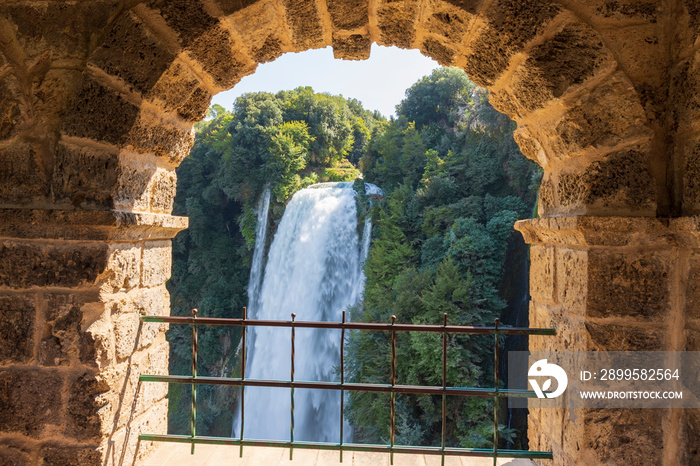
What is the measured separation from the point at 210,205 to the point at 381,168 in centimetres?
847

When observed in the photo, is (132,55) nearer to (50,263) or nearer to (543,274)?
(50,263)

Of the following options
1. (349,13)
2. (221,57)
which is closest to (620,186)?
(349,13)

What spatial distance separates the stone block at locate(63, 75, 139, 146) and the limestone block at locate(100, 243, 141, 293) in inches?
16.0

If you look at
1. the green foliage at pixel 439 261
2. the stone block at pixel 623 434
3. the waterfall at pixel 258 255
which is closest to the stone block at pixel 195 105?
the stone block at pixel 623 434

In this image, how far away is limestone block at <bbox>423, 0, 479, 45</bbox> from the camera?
150cm

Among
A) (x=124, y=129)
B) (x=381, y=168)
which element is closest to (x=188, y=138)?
(x=124, y=129)

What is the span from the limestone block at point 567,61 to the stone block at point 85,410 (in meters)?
1.94

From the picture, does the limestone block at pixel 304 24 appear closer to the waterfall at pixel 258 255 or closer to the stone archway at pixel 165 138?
the stone archway at pixel 165 138

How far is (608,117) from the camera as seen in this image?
1.41 m

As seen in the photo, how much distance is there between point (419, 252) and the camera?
9781mm

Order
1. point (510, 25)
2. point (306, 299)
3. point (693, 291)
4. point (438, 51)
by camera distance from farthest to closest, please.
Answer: point (306, 299), point (438, 51), point (510, 25), point (693, 291)

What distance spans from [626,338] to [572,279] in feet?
0.83

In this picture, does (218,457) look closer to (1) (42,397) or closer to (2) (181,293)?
(1) (42,397)

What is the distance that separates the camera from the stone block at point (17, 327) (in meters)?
1.53
